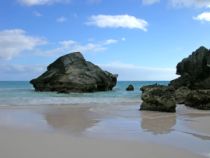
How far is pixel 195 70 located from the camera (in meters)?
38.2

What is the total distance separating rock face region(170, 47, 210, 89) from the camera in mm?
36625

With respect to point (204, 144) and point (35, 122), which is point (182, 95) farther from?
point (204, 144)

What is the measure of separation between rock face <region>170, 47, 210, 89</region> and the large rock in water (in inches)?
553

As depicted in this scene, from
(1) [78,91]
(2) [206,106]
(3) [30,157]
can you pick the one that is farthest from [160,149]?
(1) [78,91]

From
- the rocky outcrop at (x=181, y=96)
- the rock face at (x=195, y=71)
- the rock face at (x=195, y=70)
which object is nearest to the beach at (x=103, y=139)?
the rocky outcrop at (x=181, y=96)

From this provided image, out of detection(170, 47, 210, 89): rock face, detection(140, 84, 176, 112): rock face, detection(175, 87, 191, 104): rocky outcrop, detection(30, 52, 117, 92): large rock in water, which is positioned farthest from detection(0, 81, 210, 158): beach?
detection(30, 52, 117, 92): large rock in water

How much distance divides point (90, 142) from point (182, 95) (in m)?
18.2

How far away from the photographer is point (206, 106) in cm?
2038

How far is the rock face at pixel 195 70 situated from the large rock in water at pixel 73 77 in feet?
46.1

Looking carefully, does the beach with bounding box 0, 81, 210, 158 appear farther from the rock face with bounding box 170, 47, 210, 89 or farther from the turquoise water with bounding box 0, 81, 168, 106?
the rock face with bounding box 170, 47, 210, 89

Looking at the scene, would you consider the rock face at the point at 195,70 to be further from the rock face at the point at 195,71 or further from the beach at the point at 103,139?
the beach at the point at 103,139

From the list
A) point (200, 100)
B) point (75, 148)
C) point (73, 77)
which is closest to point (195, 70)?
point (200, 100)

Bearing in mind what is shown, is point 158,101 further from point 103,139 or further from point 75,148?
point 75,148

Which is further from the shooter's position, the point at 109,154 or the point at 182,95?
the point at 182,95
